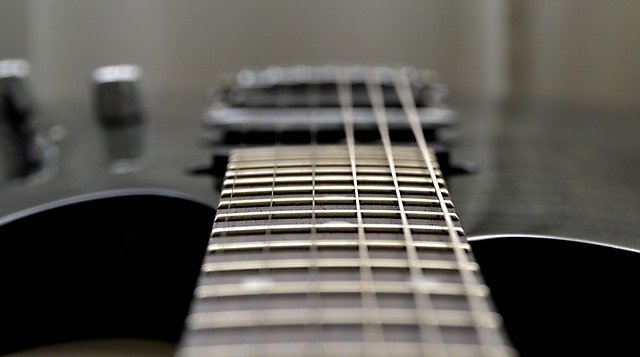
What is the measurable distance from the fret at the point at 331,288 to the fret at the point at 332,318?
2 centimetres

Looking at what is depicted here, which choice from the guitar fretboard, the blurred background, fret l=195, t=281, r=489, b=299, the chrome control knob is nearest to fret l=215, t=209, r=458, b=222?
the guitar fretboard

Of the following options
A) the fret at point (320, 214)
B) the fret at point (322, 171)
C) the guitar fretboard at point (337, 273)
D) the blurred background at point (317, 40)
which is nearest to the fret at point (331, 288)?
the guitar fretboard at point (337, 273)

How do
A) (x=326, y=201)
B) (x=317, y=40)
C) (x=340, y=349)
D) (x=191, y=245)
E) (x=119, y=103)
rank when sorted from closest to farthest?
(x=340, y=349) → (x=326, y=201) → (x=191, y=245) → (x=119, y=103) → (x=317, y=40)

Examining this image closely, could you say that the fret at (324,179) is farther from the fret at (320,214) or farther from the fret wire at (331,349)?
the fret wire at (331,349)

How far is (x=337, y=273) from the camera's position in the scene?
47 centimetres

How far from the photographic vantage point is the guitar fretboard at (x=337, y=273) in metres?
0.39

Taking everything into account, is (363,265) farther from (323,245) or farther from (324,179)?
(324,179)

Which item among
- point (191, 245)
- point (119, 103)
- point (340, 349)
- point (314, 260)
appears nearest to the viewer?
point (340, 349)

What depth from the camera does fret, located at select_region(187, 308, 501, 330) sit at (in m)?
0.41

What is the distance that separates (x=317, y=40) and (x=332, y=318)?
1216mm

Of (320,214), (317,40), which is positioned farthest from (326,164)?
(317,40)

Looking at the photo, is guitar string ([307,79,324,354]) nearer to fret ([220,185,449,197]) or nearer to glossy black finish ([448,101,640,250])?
fret ([220,185,449,197])

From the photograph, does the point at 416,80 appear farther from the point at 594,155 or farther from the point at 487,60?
the point at 487,60

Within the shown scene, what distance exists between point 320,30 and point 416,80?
555mm
